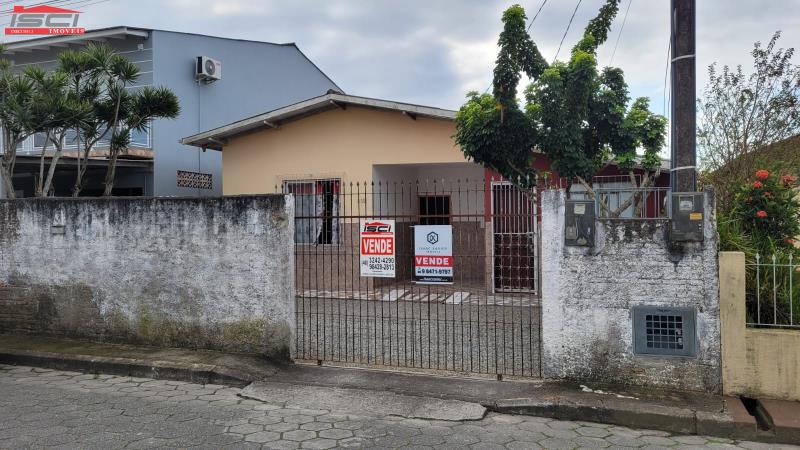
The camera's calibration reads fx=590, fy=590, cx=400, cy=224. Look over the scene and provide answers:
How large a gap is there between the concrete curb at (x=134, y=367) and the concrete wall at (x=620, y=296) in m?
3.18

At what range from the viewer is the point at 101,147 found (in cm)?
1454

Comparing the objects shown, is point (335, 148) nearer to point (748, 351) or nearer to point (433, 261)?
point (433, 261)

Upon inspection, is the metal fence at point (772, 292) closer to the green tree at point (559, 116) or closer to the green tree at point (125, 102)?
the green tree at point (559, 116)

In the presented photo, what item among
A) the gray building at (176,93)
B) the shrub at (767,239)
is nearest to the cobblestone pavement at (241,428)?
the shrub at (767,239)

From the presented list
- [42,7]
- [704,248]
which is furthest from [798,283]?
[42,7]

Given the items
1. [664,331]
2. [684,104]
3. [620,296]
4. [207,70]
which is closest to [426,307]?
[620,296]

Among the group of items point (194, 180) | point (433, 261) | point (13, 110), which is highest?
point (13, 110)

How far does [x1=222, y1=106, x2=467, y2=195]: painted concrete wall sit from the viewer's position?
11516 millimetres

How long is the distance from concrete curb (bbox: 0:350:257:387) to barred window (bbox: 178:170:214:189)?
6.88m

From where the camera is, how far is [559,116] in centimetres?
783

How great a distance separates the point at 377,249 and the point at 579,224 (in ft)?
7.32

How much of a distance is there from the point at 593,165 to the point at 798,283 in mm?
3326

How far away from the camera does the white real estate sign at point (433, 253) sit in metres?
6.38

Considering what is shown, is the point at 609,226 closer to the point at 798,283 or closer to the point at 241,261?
the point at 798,283
